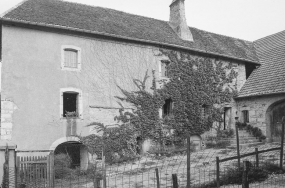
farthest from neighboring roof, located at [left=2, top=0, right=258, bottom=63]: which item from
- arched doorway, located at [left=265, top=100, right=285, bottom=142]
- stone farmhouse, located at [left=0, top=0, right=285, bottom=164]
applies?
arched doorway, located at [left=265, top=100, right=285, bottom=142]

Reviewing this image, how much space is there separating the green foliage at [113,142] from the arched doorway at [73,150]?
0.55 m

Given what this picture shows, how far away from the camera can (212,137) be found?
701 inches

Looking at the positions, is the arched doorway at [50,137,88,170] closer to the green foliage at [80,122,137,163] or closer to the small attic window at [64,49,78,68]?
the green foliage at [80,122,137,163]

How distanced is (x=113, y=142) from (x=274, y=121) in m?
9.59

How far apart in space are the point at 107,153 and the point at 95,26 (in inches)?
250

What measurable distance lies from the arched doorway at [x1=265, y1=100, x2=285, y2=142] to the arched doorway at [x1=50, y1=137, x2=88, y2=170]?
1055 centimetres

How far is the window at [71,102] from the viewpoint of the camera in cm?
1367

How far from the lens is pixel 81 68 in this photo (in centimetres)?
1423

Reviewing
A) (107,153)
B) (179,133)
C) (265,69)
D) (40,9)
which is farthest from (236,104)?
(40,9)

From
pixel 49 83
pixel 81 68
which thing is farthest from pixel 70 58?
pixel 49 83

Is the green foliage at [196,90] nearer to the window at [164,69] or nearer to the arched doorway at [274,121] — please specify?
the window at [164,69]

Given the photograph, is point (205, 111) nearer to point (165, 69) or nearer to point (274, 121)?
point (165, 69)

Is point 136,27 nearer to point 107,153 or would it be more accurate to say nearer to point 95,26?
point 95,26

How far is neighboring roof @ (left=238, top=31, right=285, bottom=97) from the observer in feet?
56.1
